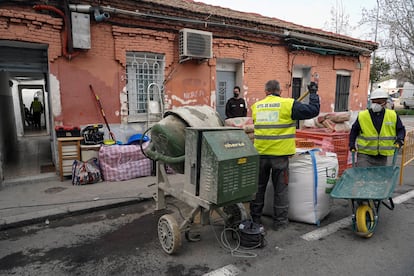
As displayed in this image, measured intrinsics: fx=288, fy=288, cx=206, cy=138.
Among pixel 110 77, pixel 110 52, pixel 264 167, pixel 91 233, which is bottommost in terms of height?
pixel 91 233

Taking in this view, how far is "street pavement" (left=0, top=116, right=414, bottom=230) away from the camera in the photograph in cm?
434

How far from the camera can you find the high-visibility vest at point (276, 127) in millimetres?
3732

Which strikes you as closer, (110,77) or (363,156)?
(363,156)

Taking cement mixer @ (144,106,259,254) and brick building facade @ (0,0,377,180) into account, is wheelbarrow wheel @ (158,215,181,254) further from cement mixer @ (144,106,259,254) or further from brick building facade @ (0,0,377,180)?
brick building facade @ (0,0,377,180)

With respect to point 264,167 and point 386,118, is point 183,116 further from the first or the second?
point 386,118

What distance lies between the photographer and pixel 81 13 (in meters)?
5.92

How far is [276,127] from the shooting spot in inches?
148

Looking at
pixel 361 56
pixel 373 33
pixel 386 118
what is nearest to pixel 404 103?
pixel 373 33

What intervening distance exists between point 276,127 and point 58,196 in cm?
397

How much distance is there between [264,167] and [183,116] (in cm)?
131

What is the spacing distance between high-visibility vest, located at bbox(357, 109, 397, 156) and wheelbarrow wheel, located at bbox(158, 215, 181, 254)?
308 cm

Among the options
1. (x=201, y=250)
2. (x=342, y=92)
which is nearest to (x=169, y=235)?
(x=201, y=250)

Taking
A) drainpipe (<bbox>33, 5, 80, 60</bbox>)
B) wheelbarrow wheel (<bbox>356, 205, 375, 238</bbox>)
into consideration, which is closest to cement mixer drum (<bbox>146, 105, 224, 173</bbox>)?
wheelbarrow wheel (<bbox>356, 205, 375, 238</bbox>)

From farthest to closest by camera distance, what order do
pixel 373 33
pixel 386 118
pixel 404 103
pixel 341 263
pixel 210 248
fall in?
pixel 404 103 < pixel 373 33 < pixel 386 118 < pixel 210 248 < pixel 341 263
